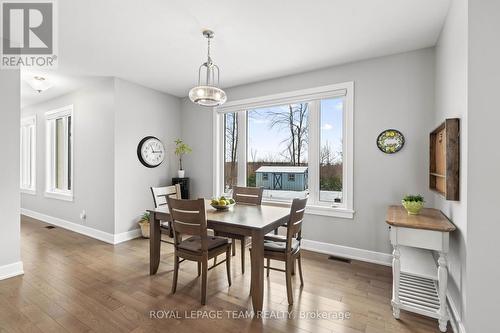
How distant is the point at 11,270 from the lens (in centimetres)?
275

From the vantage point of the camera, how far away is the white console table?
1.89 meters

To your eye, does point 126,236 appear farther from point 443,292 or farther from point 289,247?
point 443,292

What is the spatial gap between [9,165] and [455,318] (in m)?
4.63

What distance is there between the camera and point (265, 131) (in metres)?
4.20

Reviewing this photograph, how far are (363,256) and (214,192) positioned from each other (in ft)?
8.79

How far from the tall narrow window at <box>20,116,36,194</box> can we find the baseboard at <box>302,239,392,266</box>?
6.33 metres

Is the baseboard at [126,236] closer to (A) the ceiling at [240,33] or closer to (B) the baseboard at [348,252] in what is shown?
(A) the ceiling at [240,33]

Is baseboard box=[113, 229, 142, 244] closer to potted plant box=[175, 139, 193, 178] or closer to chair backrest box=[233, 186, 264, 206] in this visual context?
potted plant box=[175, 139, 193, 178]

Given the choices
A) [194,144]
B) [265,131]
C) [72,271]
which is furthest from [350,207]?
[72,271]

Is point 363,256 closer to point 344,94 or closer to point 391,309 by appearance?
point 391,309

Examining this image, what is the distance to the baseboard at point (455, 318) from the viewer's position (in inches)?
69.2

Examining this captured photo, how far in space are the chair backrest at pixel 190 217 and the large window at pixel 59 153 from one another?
3625 mm

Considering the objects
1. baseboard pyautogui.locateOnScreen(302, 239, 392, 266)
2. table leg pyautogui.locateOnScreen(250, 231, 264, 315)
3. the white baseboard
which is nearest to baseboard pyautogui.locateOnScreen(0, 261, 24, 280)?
the white baseboard
